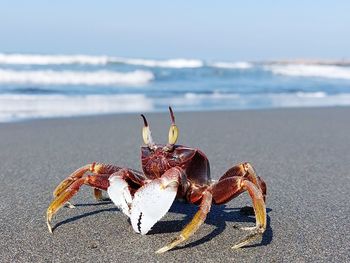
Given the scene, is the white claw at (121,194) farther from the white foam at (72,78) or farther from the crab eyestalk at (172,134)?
the white foam at (72,78)

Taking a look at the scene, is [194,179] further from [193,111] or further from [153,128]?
[193,111]

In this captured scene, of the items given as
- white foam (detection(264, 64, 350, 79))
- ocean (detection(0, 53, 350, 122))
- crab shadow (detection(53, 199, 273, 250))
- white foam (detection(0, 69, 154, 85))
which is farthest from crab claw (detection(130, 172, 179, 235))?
white foam (detection(264, 64, 350, 79))

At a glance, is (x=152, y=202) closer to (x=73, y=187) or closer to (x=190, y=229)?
(x=190, y=229)

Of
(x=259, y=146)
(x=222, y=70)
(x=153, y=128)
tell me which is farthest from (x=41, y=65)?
(x=259, y=146)

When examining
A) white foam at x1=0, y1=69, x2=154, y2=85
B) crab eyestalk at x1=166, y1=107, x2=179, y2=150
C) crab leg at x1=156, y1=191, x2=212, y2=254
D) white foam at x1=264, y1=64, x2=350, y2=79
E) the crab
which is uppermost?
crab eyestalk at x1=166, y1=107, x2=179, y2=150

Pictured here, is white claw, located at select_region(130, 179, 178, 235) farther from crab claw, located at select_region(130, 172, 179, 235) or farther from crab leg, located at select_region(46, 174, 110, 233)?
crab leg, located at select_region(46, 174, 110, 233)
